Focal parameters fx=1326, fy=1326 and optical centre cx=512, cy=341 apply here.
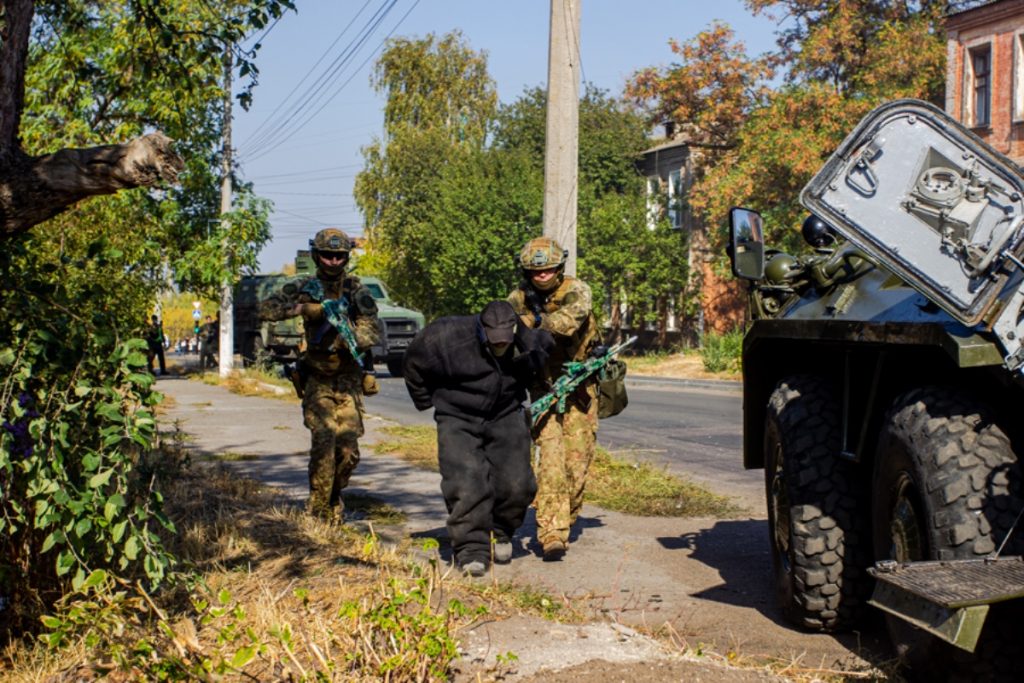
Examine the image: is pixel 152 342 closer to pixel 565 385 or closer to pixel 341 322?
pixel 341 322

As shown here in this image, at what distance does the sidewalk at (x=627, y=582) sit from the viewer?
509cm

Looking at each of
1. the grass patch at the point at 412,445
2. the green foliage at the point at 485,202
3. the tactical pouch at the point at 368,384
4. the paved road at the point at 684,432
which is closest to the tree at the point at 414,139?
the green foliage at the point at 485,202

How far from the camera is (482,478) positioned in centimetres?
707

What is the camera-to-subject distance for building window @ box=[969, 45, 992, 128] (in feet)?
102

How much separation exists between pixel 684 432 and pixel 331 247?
752 cm

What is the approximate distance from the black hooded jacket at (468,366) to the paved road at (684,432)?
263 centimetres

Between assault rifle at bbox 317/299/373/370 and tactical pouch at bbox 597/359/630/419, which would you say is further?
assault rifle at bbox 317/299/373/370

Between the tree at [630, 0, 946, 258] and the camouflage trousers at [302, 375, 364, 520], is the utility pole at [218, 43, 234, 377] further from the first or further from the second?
the camouflage trousers at [302, 375, 364, 520]

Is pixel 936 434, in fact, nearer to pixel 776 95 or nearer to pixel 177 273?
pixel 177 273

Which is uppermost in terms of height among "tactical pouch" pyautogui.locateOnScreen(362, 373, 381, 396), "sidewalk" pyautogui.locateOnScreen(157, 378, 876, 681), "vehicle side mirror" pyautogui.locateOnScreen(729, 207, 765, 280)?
"vehicle side mirror" pyautogui.locateOnScreen(729, 207, 765, 280)

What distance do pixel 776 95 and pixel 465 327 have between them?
95.7ft

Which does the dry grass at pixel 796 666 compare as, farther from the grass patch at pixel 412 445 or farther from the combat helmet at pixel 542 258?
the grass patch at pixel 412 445

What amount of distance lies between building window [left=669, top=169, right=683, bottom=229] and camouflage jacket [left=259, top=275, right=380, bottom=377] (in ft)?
107

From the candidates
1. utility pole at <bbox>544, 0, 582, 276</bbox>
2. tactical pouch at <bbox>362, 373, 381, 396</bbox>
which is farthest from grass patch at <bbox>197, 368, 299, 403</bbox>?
tactical pouch at <bbox>362, 373, 381, 396</bbox>
